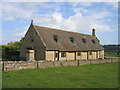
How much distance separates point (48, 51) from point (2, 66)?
51.6ft

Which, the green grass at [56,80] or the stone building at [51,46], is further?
the stone building at [51,46]

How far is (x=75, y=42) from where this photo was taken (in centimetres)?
4294

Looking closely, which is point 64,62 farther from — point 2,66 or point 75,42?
point 75,42

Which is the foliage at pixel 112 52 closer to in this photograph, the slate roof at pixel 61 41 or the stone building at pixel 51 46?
the slate roof at pixel 61 41

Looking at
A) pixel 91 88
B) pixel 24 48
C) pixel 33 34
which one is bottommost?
pixel 91 88

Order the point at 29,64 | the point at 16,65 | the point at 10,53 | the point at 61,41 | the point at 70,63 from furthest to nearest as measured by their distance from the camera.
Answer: the point at 10,53 < the point at 61,41 < the point at 70,63 < the point at 29,64 < the point at 16,65

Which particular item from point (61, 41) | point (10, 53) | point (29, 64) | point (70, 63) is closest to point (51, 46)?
point (61, 41)

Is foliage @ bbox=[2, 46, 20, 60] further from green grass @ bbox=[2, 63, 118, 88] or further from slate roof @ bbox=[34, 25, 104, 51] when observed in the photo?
green grass @ bbox=[2, 63, 118, 88]

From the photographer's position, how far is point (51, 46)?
34.8m

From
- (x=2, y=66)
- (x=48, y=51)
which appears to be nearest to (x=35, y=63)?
(x=2, y=66)

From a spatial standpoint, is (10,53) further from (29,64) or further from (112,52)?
(112,52)

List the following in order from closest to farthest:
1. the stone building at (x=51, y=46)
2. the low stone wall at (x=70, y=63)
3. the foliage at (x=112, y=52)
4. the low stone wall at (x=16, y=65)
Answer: the low stone wall at (x=16, y=65)
the low stone wall at (x=70, y=63)
the stone building at (x=51, y=46)
the foliage at (x=112, y=52)

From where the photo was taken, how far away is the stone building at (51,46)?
1334 inches

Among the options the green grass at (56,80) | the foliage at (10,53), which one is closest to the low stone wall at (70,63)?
the green grass at (56,80)
